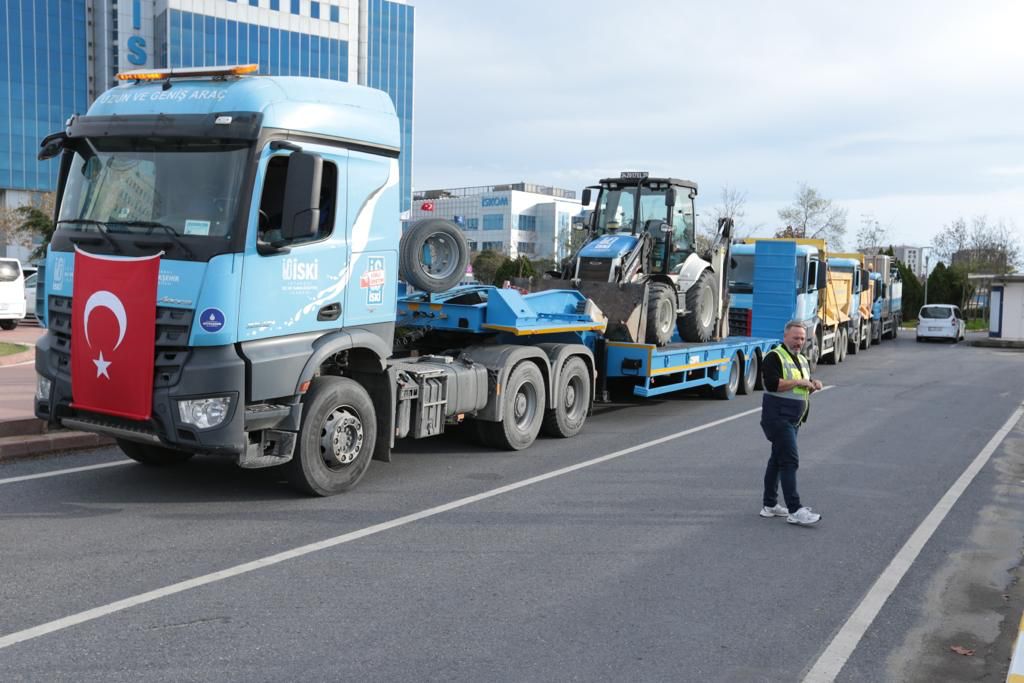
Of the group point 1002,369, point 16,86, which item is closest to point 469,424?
point 1002,369

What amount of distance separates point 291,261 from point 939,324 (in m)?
34.6

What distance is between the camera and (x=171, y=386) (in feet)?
21.9

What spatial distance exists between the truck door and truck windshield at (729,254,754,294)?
14.3 meters

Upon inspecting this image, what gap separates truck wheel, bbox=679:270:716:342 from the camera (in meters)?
14.9

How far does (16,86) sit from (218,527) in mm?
69115

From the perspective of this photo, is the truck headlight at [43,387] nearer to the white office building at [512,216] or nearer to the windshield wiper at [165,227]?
the windshield wiper at [165,227]

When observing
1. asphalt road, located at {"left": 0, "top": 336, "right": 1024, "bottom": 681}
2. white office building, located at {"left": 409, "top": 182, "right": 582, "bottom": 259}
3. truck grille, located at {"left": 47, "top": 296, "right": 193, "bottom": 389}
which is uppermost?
white office building, located at {"left": 409, "top": 182, "right": 582, "bottom": 259}

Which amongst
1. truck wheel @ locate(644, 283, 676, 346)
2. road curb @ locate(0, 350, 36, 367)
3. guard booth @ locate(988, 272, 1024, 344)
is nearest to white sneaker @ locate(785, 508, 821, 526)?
truck wheel @ locate(644, 283, 676, 346)

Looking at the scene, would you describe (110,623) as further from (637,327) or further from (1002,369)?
(1002,369)

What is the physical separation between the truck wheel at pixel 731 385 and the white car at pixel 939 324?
2332cm

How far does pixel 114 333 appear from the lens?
677 centimetres

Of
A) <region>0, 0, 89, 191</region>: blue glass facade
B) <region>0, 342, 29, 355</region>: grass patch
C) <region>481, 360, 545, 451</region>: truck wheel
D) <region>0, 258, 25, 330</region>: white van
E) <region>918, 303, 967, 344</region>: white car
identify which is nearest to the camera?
<region>481, 360, 545, 451</region>: truck wheel

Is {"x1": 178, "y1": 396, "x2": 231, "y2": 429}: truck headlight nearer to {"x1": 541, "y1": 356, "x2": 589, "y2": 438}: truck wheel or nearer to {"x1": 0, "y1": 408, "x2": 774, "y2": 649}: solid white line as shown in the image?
{"x1": 0, "y1": 408, "x2": 774, "y2": 649}: solid white line

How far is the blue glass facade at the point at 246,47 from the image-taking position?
6562 centimetres
